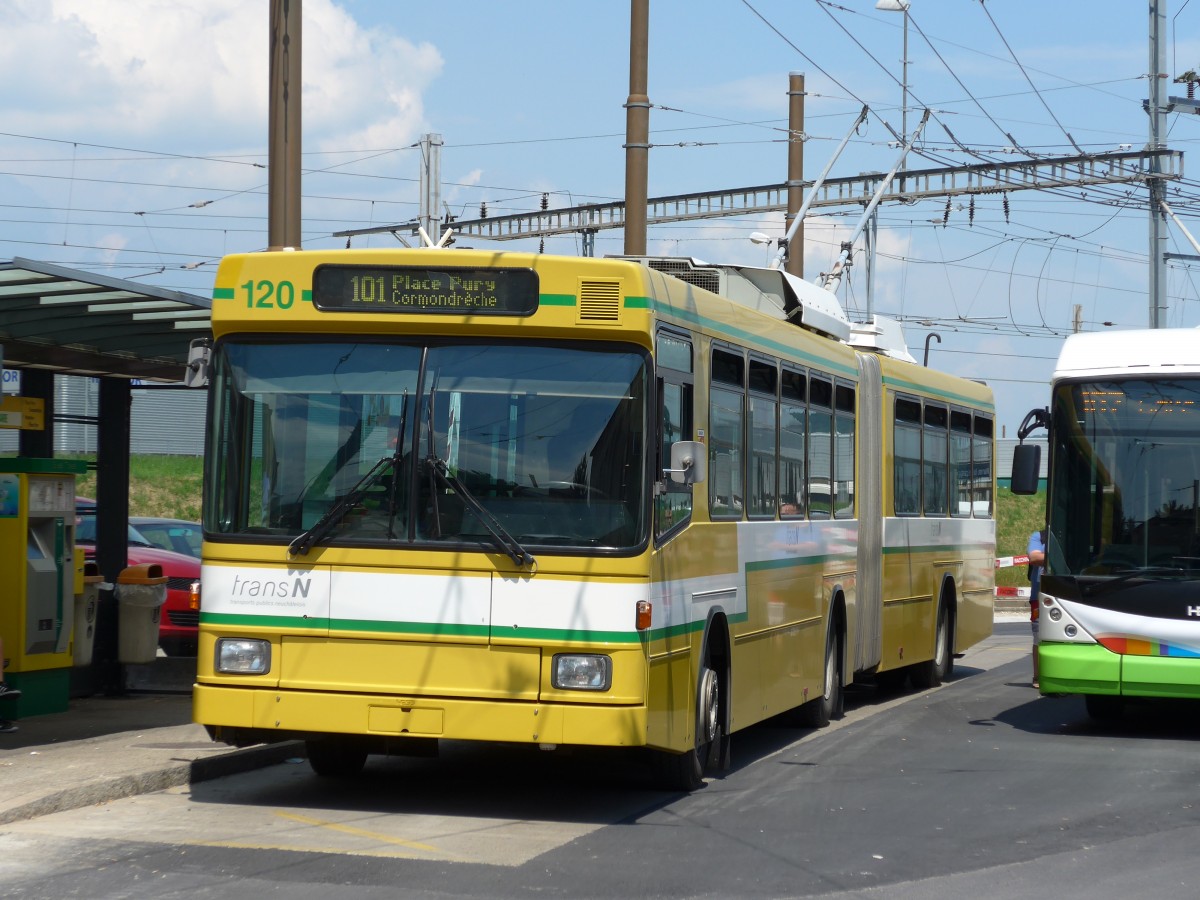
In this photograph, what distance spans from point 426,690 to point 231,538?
135 cm

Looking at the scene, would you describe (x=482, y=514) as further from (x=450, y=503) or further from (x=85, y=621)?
(x=85, y=621)

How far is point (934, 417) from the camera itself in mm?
18906

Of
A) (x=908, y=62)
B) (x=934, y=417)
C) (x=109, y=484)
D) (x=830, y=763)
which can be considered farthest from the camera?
(x=908, y=62)

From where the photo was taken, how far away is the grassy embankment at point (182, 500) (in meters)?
59.2

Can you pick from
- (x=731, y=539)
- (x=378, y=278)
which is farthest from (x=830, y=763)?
(x=378, y=278)

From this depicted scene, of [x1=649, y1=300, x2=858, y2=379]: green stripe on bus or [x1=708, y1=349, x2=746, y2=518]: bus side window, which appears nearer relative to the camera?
[x1=649, y1=300, x2=858, y2=379]: green stripe on bus

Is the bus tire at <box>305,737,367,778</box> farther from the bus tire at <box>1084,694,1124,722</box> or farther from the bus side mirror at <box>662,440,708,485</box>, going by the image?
the bus tire at <box>1084,694,1124,722</box>

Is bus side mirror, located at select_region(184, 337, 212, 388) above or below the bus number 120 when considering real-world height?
below

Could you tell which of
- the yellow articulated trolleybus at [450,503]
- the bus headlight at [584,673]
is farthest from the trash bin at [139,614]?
the bus headlight at [584,673]

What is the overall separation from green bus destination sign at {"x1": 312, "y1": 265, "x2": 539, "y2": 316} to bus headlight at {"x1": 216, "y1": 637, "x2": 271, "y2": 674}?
1801mm

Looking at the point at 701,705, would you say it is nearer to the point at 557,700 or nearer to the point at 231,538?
the point at 557,700

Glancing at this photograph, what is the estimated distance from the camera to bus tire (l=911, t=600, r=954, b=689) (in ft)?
62.2

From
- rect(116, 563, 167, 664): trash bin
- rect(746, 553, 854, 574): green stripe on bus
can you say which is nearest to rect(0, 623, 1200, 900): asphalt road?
rect(746, 553, 854, 574): green stripe on bus

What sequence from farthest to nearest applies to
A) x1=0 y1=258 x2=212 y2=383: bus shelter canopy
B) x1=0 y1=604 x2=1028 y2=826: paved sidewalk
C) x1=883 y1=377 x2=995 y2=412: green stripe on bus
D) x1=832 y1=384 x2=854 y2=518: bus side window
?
x1=883 y1=377 x2=995 y2=412: green stripe on bus
x1=832 y1=384 x2=854 y2=518: bus side window
x1=0 y1=258 x2=212 y2=383: bus shelter canopy
x1=0 y1=604 x2=1028 y2=826: paved sidewalk
